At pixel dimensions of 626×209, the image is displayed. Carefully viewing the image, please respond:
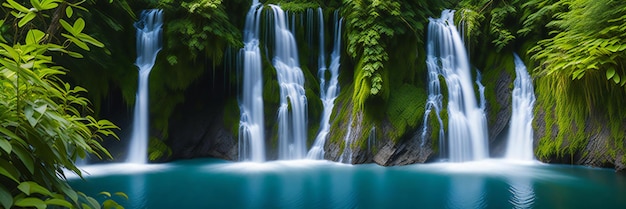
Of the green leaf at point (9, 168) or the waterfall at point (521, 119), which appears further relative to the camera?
the waterfall at point (521, 119)

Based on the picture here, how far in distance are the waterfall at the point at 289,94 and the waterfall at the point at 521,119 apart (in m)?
5.90

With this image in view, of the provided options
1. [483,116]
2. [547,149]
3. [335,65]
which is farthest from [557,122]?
[335,65]

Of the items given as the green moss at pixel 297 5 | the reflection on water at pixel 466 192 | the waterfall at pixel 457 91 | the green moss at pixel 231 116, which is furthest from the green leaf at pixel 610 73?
the green moss at pixel 231 116

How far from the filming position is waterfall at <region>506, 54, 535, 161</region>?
402 inches

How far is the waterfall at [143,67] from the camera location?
10.2 m

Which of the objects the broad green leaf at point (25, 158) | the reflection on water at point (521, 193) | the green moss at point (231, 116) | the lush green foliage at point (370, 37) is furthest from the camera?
the green moss at point (231, 116)

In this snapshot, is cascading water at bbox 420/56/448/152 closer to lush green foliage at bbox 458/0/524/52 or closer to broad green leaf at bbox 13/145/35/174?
lush green foliage at bbox 458/0/524/52

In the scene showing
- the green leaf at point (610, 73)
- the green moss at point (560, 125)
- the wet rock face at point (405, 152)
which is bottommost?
the wet rock face at point (405, 152)

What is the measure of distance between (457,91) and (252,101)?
239 inches

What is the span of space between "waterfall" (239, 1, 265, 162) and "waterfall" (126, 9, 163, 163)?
8.30 feet

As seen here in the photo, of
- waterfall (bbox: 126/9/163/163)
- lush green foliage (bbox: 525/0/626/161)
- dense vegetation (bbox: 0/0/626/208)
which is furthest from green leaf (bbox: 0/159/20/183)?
waterfall (bbox: 126/9/163/163)

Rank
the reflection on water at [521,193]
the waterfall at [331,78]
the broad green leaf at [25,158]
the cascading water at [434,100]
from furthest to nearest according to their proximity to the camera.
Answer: the waterfall at [331,78] → the cascading water at [434,100] → the reflection on water at [521,193] → the broad green leaf at [25,158]

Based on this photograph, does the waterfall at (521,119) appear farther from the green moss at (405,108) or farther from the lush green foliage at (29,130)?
the lush green foliage at (29,130)

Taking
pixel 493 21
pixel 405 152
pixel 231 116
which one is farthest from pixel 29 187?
pixel 493 21
